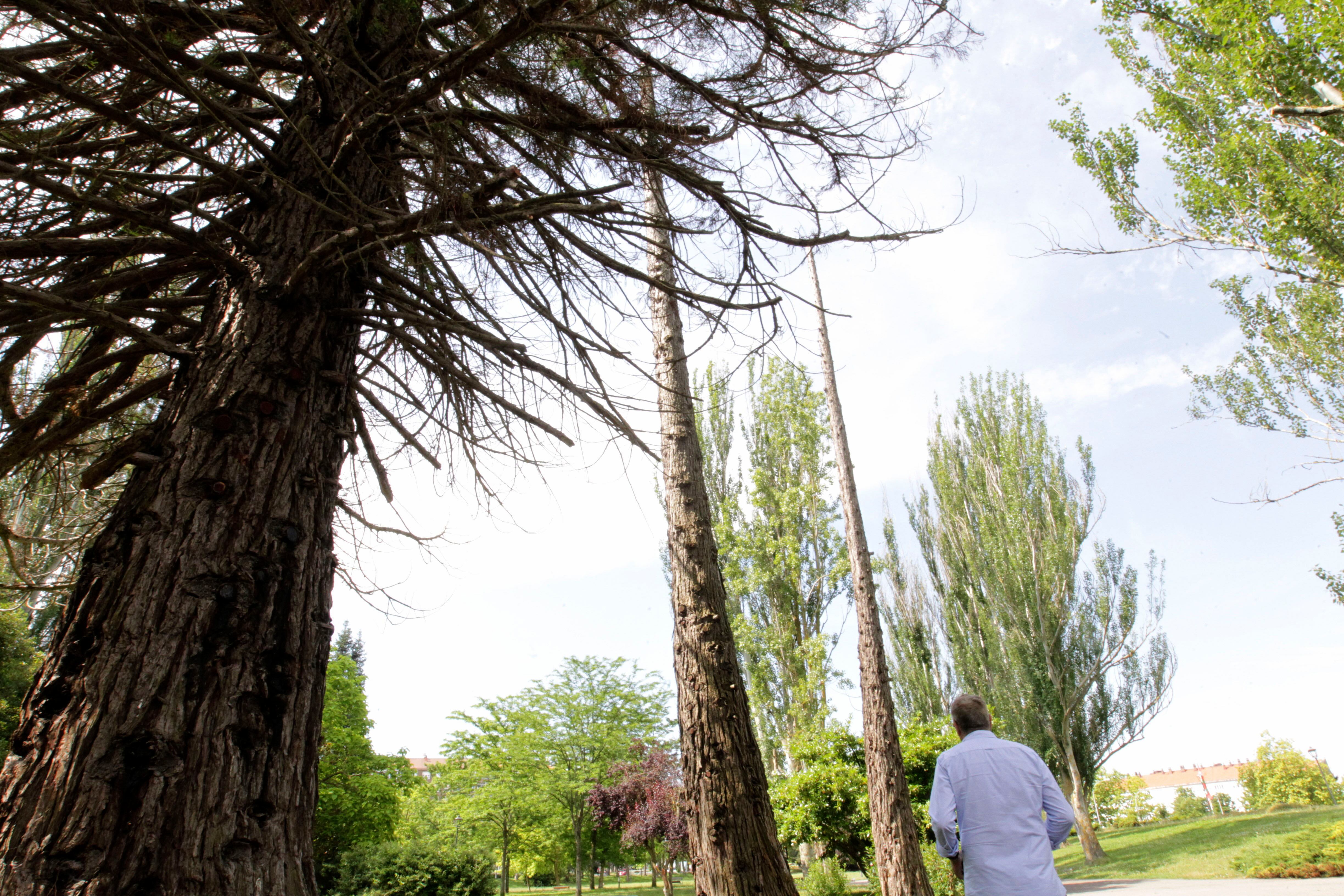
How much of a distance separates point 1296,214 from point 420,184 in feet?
35.2

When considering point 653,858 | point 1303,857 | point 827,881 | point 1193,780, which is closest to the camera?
point 1303,857

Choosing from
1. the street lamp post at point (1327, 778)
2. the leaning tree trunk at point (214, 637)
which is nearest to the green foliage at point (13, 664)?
the leaning tree trunk at point (214, 637)

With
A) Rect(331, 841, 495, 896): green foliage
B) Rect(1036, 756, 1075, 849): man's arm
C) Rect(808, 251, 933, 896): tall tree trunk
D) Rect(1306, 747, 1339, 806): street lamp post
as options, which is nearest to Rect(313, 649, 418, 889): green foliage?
Rect(331, 841, 495, 896): green foliage

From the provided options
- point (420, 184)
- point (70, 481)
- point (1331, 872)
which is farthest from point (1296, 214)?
point (70, 481)

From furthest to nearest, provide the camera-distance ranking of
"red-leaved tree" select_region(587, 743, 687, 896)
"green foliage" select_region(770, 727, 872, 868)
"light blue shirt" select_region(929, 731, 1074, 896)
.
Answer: "red-leaved tree" select_region(587, 743, 687, 896) < "green foliage" select_region(770, 727, 872, 868) < "light blue shirt" select_region(929, 731, 1074, 896)

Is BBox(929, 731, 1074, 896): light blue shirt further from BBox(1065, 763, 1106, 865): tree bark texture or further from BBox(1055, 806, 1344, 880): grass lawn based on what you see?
BBox(1065, 763, 1106, 865): tree bark texture

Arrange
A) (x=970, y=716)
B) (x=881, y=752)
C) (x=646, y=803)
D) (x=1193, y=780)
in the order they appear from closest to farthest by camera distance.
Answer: (x=970, y=716) → (x=881, y=752) → (x=646, y=803) → (x=1193, y=780)

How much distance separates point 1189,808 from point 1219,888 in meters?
43.6

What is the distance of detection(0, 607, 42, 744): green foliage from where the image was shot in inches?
451

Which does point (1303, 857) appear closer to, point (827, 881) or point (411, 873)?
point (827, 881)

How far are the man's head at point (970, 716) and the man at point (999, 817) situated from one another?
0.26ft

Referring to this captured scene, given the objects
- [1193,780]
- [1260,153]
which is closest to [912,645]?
[1260,153]

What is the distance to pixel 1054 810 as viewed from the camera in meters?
2.91

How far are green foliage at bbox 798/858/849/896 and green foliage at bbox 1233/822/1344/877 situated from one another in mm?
5899
